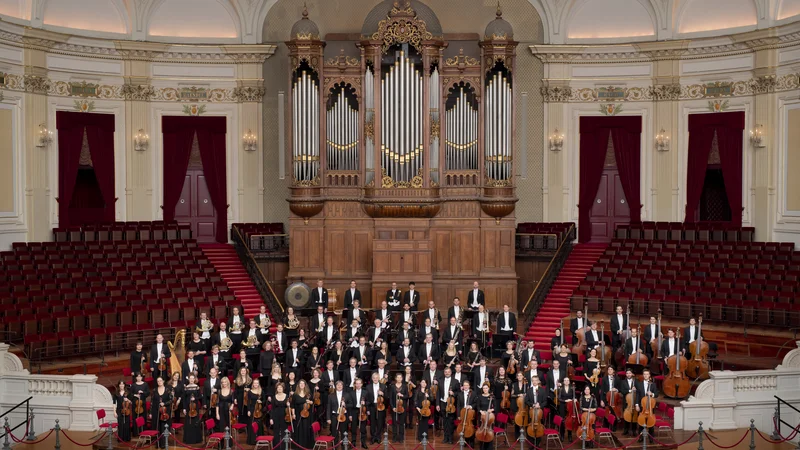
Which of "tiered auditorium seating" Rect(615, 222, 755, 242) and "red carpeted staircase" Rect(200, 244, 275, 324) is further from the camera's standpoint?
"tiered auditorium seating" Rect(615, 222, 755, 242)

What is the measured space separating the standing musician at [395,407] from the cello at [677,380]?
15.2 ft

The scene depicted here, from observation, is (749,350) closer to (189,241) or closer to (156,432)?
(156,432)

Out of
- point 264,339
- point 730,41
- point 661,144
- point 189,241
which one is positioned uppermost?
A: point 730,41

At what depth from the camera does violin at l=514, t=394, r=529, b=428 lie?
15.0 meters

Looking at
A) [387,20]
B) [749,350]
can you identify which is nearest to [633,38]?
[387,20]

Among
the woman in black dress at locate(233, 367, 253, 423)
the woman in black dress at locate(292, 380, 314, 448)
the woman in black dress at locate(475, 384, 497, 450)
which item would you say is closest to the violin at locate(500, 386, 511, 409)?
the woman in black dress at locate(475, 384, 497, 450)

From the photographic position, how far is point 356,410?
607 inches

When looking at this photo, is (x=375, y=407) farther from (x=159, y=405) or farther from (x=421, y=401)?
(x=159, y=405)

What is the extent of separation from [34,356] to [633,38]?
16521 millimetres

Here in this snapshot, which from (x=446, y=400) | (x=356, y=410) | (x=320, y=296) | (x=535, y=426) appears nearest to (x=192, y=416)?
(x=356, y=410)

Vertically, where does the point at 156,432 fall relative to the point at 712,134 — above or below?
below

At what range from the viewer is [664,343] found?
55.4 feet

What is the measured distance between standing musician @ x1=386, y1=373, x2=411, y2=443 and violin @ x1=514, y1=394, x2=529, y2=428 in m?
1.83

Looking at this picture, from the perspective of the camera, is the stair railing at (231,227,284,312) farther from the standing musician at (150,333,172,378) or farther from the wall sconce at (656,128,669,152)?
the wall sconce at (656,128,669,152)
